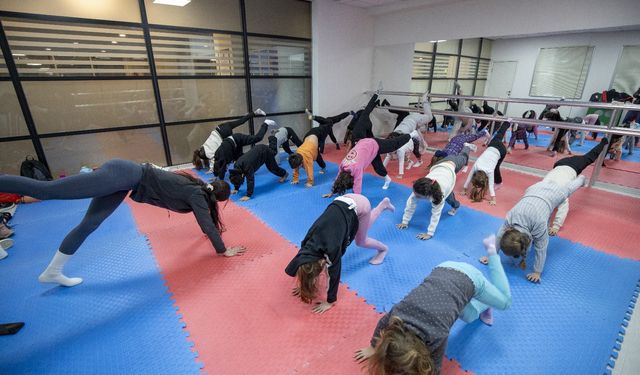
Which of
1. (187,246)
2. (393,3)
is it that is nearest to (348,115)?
(393,3)

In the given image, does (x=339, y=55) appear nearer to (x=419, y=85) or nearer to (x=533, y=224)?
(x=419, y=85)

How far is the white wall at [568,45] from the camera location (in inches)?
366

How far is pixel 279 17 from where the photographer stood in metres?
6.43

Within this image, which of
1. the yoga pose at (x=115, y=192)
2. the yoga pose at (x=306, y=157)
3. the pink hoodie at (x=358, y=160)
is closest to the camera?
the yoga pose at (x=115, y=192)

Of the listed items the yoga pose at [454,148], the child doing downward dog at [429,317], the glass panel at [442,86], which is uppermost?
the glass panel at [442,86]

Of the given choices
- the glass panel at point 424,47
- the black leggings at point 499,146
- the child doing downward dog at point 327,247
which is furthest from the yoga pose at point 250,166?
the glass panel at point 424,47

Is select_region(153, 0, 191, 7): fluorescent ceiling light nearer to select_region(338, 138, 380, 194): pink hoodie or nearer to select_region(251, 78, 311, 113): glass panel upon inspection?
select_region(251, 78, 311, 113): glass panel

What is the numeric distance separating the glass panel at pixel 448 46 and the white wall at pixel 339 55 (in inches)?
151

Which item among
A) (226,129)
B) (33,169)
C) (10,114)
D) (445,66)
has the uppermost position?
(445,66)

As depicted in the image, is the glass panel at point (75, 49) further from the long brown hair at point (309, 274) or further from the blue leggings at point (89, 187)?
the long brown hair at point (309, 274)

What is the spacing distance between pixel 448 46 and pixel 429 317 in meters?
11.3

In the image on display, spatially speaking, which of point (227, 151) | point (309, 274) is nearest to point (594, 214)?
point (309, 274)

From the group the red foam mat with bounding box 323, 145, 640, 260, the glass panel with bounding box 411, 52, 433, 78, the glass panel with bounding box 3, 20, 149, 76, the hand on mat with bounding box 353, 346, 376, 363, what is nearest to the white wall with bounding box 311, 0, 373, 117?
the glass panel with bounding box 411, 52, 433, 78

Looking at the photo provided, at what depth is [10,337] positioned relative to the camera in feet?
7.14
